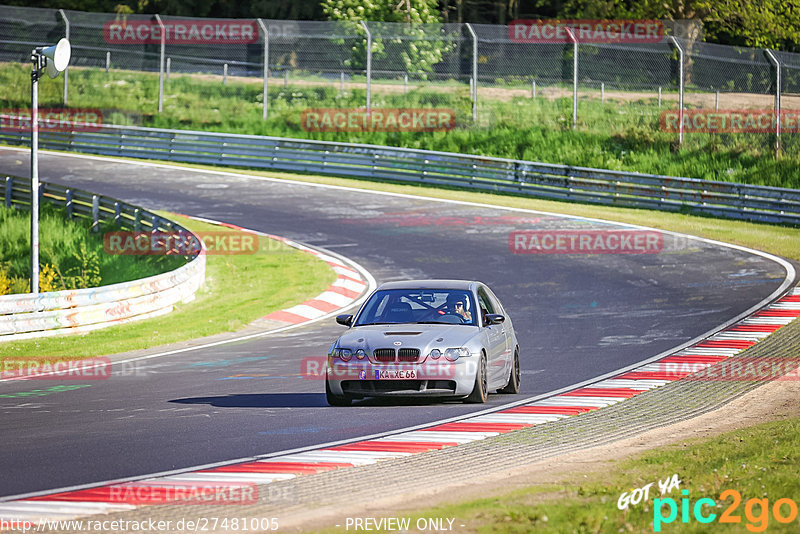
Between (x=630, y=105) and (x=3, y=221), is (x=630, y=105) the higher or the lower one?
the higher one

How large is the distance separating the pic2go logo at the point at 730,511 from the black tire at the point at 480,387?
4491mm

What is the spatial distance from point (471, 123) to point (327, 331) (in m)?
22.3

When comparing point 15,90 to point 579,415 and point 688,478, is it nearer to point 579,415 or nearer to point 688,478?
point 579,415

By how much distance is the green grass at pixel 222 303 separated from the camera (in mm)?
17031

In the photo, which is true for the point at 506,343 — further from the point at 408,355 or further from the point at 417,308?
the point at 408,355

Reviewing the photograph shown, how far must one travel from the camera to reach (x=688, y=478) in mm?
7922

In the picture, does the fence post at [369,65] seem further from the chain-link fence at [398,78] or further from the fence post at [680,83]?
the fence post at [680,83]

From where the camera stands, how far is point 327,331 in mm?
18031

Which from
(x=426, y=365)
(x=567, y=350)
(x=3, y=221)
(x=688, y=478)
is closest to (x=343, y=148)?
(x=3, y=221)

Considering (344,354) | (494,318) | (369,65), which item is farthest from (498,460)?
(369,65)

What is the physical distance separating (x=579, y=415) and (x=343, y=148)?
27204 millimetres

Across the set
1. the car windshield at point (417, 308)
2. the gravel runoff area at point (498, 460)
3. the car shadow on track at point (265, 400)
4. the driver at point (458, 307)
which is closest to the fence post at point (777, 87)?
the gravel runoff area at point (498, 460)

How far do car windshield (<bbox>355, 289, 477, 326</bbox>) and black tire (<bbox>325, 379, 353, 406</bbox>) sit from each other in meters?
0.97

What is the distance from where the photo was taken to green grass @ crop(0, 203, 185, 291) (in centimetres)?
2488
